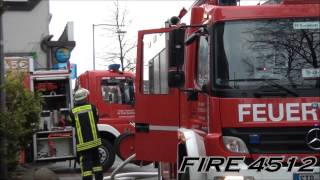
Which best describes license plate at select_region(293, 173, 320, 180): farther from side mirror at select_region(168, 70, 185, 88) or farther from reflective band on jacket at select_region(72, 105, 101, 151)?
reflective band on jacket at select_region(72, 105, 101, 151)

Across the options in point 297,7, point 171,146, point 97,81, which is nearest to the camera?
point 297,7

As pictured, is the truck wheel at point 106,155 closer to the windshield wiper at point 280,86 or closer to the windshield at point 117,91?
the windshield at point 117,91

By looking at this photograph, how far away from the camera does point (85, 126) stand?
10188 mm

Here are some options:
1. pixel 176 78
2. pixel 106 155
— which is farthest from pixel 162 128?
pixel 106 155

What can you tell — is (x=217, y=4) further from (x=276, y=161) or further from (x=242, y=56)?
(x=276, y=161)

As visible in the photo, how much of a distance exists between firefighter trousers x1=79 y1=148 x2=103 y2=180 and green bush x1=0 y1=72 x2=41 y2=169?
79.4 inches

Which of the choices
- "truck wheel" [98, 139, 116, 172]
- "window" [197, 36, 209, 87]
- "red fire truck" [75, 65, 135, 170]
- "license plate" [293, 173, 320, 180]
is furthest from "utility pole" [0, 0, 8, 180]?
"license plate" [293, 173, 320, 180]

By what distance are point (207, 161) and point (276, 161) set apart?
749mm

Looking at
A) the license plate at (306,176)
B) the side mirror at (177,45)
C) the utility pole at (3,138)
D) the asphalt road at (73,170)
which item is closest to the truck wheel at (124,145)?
the asphalt road at (73,170)

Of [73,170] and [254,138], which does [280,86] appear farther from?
[73,170]

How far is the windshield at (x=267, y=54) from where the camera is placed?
22.7 feet

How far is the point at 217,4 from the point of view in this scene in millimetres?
7965

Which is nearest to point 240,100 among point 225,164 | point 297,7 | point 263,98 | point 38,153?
point 263,98

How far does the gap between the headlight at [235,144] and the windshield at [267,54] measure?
57 cm
